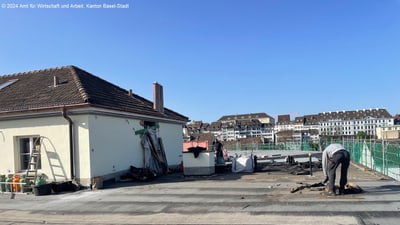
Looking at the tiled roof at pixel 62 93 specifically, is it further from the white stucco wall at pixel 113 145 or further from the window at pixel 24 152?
the window at pixel 24 152

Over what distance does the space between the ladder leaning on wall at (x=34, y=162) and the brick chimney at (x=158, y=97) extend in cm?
757

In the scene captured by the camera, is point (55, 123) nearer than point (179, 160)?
Yes

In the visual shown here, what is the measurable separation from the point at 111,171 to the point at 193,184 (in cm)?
377

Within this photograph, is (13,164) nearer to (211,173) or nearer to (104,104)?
(104,104)

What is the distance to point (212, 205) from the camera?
1055cm

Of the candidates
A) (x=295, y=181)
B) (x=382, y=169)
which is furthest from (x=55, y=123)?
(x=382, y=169)

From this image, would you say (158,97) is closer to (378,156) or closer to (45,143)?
(45,143)

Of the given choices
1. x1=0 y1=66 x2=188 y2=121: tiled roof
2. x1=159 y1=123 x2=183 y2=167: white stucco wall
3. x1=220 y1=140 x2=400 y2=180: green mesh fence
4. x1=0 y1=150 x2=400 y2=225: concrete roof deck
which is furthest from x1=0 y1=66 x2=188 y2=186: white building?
x1=220 y1=140 x2=400 y2=180: green mesh fence

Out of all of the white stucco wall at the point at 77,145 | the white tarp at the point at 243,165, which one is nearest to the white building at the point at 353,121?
the white tarp at the point at 243,165

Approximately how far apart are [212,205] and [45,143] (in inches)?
335

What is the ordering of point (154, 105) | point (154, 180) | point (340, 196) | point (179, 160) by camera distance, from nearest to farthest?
point (340, 196) < point (154, 180) < point (154, 105) < point (179, 160)

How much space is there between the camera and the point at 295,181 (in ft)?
48.6

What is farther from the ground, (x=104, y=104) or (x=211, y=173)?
(x=104, y=104)

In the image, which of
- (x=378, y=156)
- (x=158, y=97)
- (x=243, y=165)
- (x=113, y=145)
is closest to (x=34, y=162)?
(x=113, y=145)
